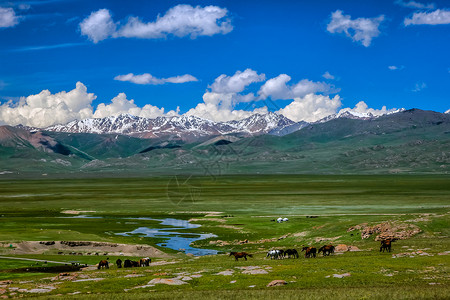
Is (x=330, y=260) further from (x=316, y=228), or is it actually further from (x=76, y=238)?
(x=76, y=238)

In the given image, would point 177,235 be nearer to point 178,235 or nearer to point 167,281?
point 178,235

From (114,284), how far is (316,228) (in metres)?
40.4

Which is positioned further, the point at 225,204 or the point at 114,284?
the point at 225,204

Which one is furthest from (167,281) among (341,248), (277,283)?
(341,248)

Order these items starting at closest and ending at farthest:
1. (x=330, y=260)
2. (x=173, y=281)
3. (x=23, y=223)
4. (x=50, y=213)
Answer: (x=173, y=281)
(x=330, y=260)
(x=23, y=223)
(x=50, y=213)

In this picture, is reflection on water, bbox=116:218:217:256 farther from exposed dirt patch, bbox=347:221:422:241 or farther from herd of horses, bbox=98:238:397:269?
exposed dirt patch, bbox=347:221:422:241

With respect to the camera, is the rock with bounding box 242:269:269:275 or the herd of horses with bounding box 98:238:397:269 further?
the herd of horses with bounding box 98:238:397:269

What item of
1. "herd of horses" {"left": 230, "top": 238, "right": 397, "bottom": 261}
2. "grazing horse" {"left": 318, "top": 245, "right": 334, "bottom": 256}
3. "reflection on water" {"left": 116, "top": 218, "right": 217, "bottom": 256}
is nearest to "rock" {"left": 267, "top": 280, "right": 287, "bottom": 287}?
"herd of horses" {"left": 230, "top": 238, "right": 397, "bottom": 261}

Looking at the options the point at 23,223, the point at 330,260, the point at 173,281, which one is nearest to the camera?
the point at 173,281

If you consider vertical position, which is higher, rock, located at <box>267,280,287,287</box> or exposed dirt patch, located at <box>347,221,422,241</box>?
rock, located at <box>267,280,287,287</box>

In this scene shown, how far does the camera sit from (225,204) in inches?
4948

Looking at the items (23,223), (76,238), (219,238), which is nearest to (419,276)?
(219,238)

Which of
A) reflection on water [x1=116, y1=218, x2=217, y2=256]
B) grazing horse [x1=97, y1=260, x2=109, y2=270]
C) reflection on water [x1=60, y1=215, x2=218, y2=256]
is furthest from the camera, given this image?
reflection on water [x1=60, y1=215, x2=218, y2=256]

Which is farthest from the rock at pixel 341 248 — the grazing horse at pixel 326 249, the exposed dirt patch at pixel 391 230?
the exposed dirt patch at pixel 391 230
